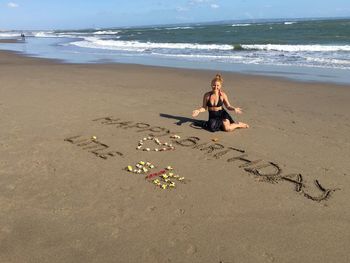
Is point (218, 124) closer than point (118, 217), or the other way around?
point (118, 217)

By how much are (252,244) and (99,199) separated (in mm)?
1944

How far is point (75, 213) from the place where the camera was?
4523mm

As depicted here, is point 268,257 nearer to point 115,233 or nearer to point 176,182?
point 115,233

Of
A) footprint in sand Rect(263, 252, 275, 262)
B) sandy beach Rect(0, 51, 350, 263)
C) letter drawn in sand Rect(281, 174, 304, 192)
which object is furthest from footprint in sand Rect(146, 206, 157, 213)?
letter drawn in sand Rect(281, 174, 304, 192)

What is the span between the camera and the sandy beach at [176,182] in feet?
12.7

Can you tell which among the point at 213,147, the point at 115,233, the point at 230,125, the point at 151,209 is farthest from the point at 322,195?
the point at 230,125

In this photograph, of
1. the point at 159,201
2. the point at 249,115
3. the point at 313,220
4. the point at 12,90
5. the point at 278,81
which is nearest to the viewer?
the point at 313,220

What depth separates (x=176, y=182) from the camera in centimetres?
531

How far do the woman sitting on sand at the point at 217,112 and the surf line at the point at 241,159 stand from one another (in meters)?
0.60

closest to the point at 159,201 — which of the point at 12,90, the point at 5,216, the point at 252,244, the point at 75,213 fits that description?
the point at 75,213

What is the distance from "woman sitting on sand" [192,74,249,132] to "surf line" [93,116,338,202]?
60 cm

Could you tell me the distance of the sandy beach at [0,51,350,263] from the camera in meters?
3.88

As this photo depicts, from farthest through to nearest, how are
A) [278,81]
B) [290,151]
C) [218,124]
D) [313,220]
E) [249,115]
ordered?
[278,81] < [249,115] < [218,124] < [290,151] < [313,220]

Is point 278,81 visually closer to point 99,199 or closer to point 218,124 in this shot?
point 218,124
